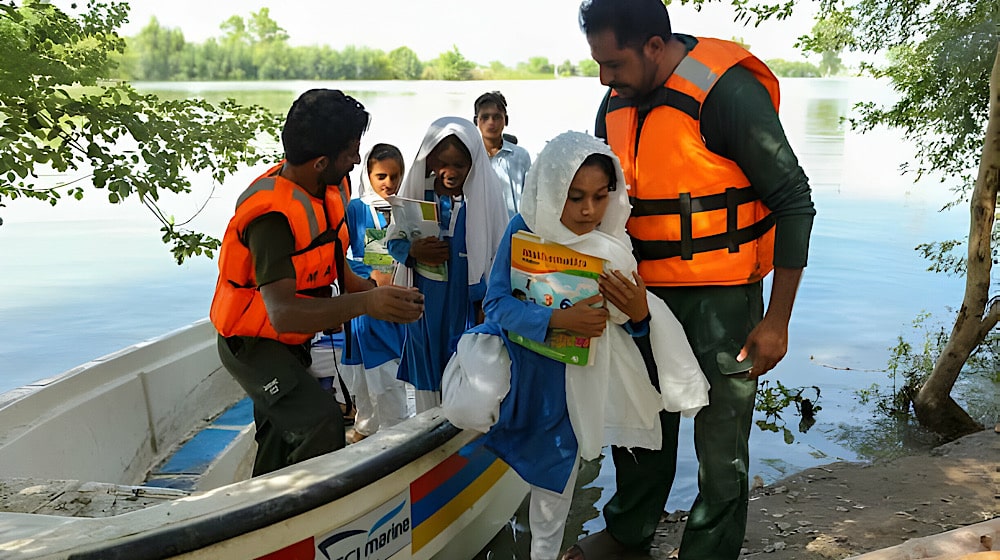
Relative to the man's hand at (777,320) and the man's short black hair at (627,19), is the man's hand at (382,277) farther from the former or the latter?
the man's hand at (777,320)

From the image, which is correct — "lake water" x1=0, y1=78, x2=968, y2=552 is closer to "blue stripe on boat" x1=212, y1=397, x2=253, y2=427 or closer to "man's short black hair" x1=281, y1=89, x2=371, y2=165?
"man's short black hair" x1=281, y1=89, x2=371, y2=165

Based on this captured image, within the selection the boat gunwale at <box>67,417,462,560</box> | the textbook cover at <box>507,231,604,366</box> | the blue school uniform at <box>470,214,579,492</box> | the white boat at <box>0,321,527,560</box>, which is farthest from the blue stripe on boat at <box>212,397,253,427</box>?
the textbook cover at <box>507,231,604,366</box>

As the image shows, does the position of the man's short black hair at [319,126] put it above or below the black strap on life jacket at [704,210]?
above

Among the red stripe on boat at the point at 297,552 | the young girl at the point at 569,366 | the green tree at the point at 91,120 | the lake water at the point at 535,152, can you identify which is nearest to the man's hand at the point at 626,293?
the young girl at the point at 569,366

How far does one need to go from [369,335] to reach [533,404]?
1355 millimetres

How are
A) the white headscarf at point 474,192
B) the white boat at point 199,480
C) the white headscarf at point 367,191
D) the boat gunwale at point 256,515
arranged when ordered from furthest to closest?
the white headscarf at point 367,191, the white headscarf at point 474,192, the white boat at point 199,480, the boat gunwale at point 256,515

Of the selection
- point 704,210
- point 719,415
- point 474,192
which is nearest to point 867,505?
point 719,415

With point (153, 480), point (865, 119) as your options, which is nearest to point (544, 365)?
point (153, 480)

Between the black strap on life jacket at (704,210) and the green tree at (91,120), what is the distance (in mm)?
1742

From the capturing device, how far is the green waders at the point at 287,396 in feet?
8.34

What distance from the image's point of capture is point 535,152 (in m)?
10.1

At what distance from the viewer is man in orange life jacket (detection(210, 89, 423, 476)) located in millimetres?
2422

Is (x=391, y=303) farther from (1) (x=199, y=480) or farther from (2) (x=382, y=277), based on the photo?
(1) (x=199, y=480)

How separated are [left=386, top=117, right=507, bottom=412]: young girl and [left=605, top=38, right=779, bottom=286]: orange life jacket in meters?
0.83
